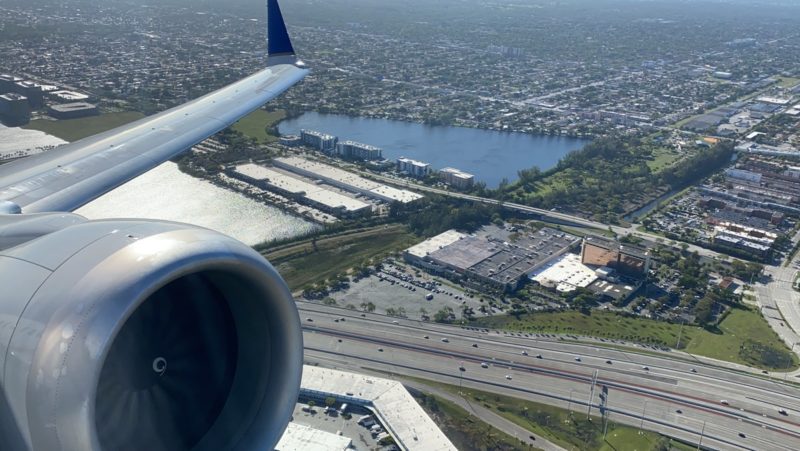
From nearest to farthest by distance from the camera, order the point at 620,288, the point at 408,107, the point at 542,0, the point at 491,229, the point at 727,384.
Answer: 1. the point at 727,384
2. the point at 620,288
3. the point at 491,229
4. the point at 408,107
5. the point at 542,0

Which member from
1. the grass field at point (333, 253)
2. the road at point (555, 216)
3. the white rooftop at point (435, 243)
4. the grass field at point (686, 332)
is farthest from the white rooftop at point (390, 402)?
the road at point (555, 216)

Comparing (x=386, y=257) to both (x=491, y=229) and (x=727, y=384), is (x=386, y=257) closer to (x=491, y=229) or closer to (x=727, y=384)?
(x=491, y=229)

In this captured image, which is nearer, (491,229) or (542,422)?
(542,422)

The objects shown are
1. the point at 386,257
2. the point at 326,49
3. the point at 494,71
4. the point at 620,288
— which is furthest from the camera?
the point at 326,49

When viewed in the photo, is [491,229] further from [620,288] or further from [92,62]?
[92,62]

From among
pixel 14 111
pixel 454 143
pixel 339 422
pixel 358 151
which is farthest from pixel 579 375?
pixel 14 111

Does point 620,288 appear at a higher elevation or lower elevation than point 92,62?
lower

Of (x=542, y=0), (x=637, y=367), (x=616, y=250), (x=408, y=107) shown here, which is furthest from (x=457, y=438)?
(x=542, y=0)

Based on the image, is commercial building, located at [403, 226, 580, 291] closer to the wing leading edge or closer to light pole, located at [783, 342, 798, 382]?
light pole, located at [783, 342, 798, 382]
